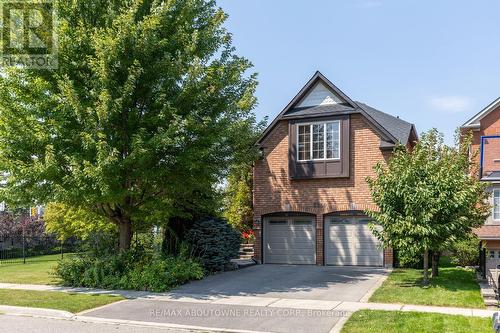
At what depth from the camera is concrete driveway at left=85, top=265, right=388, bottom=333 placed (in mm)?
10164

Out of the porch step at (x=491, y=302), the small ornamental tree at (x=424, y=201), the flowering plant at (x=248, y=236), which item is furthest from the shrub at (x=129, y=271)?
the porch step at (x=491, y=302)

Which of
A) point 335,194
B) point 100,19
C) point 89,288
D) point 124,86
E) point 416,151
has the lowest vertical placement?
point 89,288

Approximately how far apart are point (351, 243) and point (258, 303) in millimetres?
8995

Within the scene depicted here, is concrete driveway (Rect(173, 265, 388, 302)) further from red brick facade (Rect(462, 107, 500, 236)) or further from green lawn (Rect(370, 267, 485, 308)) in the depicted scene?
red brick facade (Rect(462, 107, 500, 236))

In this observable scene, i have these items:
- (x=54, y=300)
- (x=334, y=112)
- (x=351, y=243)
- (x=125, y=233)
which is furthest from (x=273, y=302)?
(x=334, y=112)

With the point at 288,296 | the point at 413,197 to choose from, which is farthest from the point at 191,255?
the point at 413,197

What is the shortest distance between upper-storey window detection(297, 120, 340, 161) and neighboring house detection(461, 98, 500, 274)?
5.47 metres

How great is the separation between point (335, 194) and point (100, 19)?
11609 mm

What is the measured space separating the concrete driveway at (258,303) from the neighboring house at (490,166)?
15.8 feet

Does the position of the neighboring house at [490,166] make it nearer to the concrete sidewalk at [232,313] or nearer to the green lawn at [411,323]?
the green lawn at [411,323]

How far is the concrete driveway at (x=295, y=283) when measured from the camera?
1379cm

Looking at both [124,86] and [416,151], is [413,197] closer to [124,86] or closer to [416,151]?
[416,151]

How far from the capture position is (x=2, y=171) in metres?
14.9

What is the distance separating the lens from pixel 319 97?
21.3 metres
